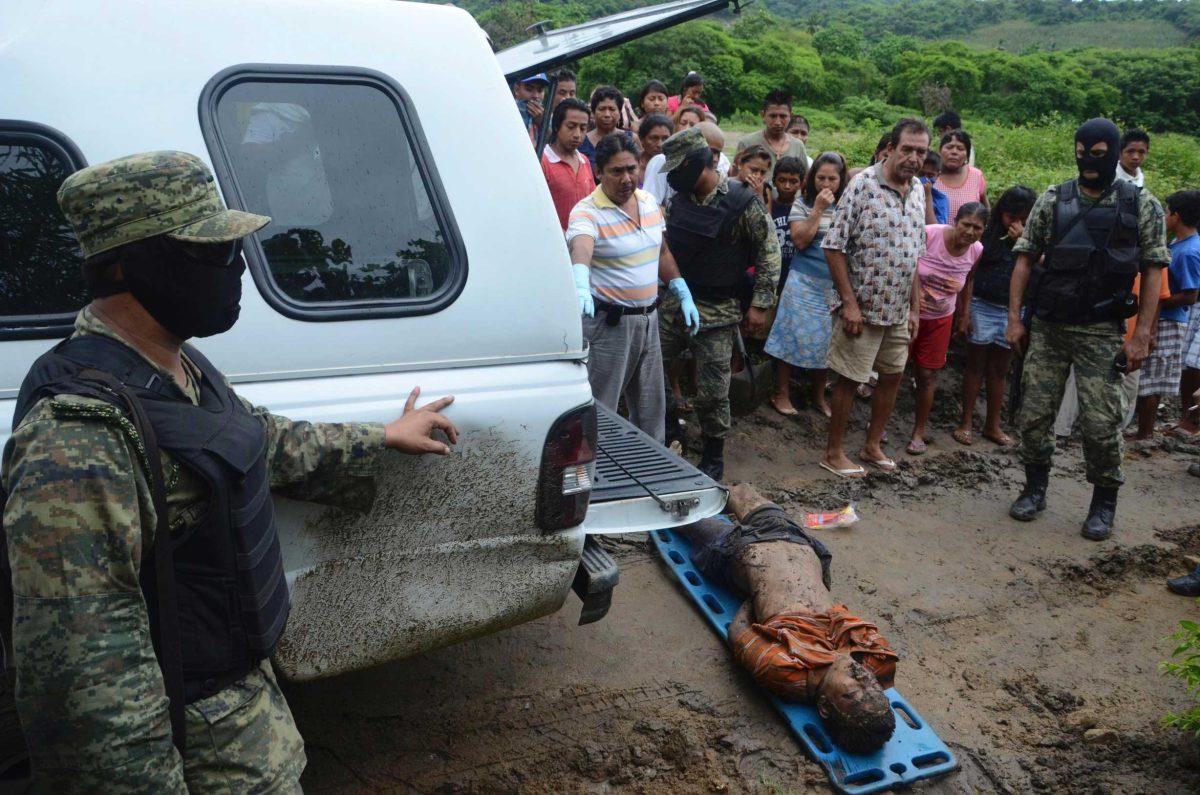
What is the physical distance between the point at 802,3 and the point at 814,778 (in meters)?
62.4

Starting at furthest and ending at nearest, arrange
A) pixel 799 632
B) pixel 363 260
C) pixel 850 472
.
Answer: pixel 850 472
pixel 799 632
pixel 363 260

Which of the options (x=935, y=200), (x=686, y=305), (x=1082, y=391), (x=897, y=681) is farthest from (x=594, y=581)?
(x=935, y=200)

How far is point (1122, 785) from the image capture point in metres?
2.97

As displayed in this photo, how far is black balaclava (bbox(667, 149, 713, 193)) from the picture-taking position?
471 cm

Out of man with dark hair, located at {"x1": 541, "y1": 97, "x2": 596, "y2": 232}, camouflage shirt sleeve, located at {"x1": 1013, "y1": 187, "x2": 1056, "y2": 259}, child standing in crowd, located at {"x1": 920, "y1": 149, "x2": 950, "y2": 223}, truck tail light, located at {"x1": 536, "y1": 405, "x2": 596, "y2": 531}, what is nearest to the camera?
truck tail light, located at {"x1": 536, "y1": 405, "x2": 596, "y2": 531}

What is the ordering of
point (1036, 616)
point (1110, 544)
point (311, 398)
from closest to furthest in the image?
point (311, 398)
point (1036, 616)
point (1110, 544)

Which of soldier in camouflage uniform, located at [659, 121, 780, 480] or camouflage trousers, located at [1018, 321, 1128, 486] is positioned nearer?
camouflage trousers, located at [1018, 321, 1128, 486]

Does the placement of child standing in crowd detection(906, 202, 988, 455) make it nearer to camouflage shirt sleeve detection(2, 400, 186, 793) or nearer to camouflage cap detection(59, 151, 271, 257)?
camouflage cap detection(59, 151, 271, 257)

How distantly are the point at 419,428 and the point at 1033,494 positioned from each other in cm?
429

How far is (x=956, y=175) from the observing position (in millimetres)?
6750

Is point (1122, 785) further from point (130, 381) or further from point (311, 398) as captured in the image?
point (130, 381)

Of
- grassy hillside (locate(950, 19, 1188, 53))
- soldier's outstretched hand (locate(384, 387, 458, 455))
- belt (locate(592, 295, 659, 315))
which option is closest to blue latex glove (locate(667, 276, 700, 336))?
belt (locate(592, 295, 659, 315))

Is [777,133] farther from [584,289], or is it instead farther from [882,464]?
[584,289]

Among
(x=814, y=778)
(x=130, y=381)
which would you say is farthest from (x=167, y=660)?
(x=814, y=778)
